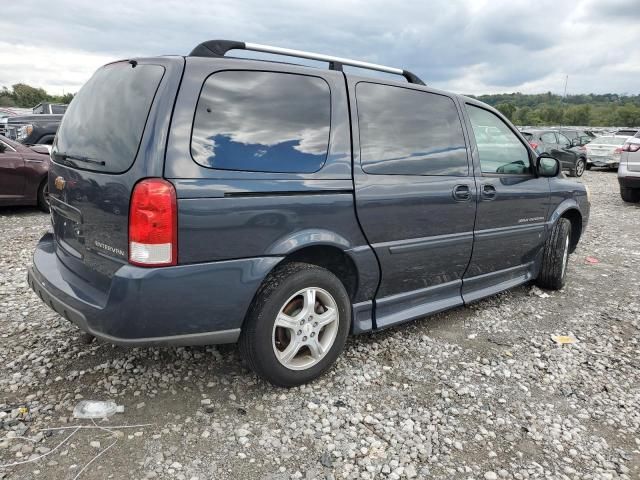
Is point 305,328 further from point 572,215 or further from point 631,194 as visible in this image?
point 631,194

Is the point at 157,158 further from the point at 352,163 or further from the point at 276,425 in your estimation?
the point at 276,425

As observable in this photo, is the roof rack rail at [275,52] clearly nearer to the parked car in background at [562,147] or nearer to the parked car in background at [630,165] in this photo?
the parked car in background at [630,165]

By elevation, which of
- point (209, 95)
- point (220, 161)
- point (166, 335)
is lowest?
point (166, 335)

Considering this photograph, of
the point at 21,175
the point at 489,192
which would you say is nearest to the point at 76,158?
the point at 489,192

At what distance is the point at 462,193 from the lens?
3.49 meters

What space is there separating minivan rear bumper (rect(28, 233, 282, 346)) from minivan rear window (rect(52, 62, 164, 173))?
569mm

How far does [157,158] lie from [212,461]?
1.41m

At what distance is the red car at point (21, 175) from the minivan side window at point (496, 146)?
6468 mm

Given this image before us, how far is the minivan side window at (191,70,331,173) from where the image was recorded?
2.38 metres

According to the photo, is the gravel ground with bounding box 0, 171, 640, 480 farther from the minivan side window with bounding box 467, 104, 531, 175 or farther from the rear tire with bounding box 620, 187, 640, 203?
→ the rear tire with bounding box 620, 187, 640, 203

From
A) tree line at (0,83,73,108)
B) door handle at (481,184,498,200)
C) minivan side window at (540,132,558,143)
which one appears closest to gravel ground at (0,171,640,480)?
door handle at (481,184,498,200)

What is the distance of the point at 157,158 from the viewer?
7.32 ft

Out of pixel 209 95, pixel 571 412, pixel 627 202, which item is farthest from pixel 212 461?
pixel 627 202

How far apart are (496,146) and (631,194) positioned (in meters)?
8.83
